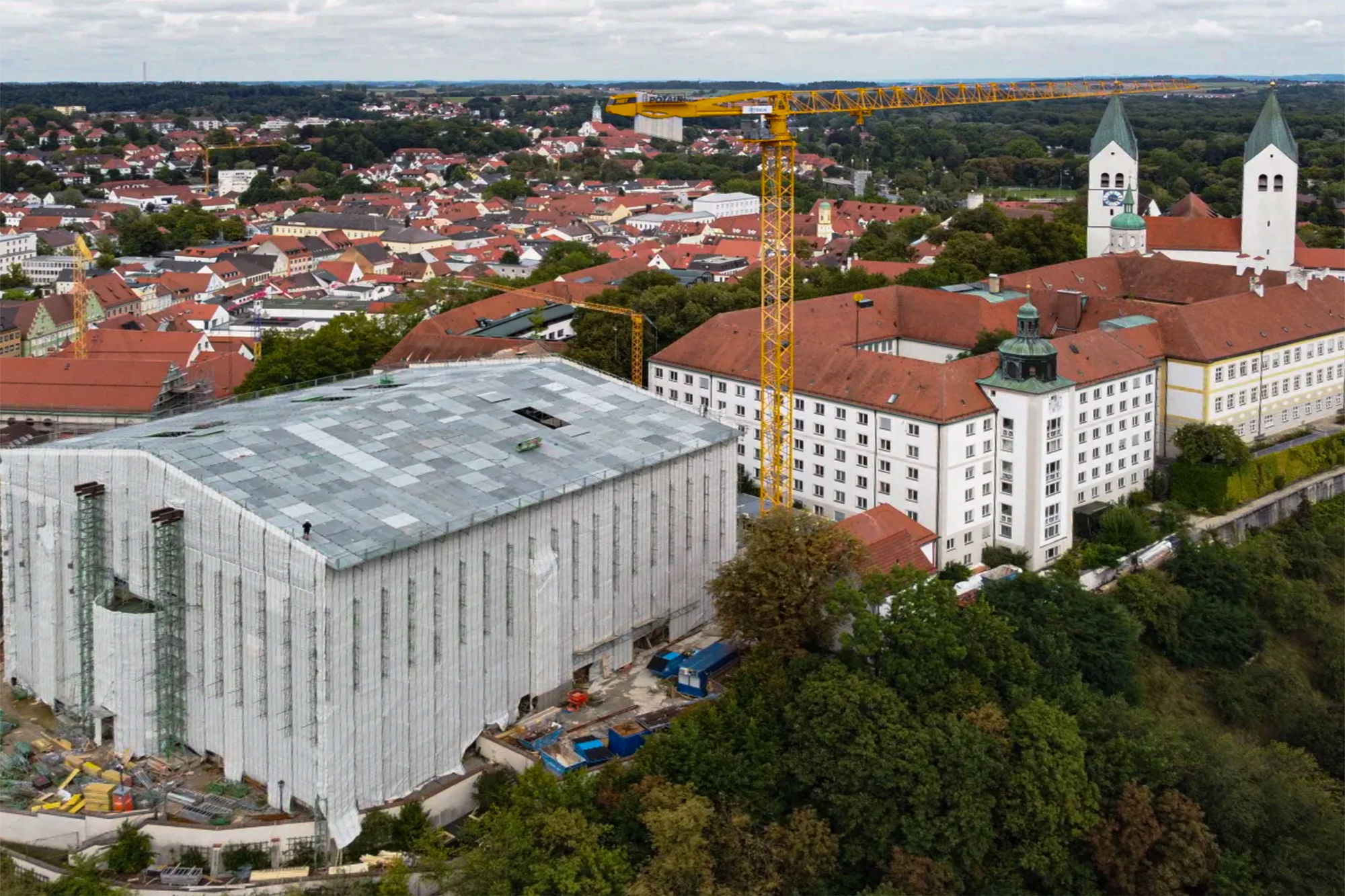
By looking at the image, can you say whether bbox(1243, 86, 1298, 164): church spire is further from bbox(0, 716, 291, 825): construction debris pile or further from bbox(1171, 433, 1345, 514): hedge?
bbox(0, 716, 291, 825): construction debris pile

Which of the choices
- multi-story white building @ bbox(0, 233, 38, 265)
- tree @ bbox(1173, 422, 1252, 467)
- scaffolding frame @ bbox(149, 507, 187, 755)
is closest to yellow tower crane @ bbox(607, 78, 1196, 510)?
tree @ bbox(1173, 422, 1252, 467)

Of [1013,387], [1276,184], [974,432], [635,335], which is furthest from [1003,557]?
[1276,184]

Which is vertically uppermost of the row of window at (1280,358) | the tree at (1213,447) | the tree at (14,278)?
the tree at (14,278)

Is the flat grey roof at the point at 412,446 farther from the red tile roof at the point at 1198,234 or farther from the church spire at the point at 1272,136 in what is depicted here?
the church spire at the point at 1272,136

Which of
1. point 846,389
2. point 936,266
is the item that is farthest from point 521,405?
point 936,266

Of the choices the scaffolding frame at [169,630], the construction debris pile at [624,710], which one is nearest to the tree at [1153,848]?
the construction debris pile at [624,710]

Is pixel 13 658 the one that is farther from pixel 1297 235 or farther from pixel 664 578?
pixel 1297 235
